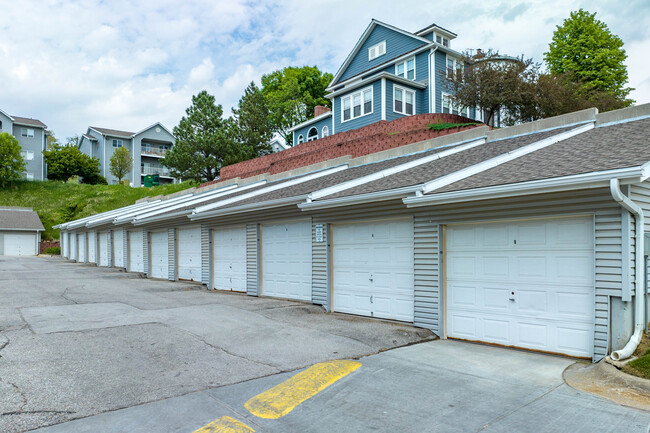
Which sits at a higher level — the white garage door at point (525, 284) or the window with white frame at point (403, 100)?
the window with white frame at point (403, 100)

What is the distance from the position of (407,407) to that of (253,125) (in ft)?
114

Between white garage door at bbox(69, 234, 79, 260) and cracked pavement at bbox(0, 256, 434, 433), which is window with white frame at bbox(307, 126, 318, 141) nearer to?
white garage door at bbox(69, 234, 79, 260)

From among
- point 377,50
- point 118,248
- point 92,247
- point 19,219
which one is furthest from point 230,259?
point 19,219

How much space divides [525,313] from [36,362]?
6886mm

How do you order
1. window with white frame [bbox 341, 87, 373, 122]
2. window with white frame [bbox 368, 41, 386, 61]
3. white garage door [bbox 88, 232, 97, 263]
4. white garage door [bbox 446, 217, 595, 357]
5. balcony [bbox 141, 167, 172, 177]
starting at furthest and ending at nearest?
balcony [bbox 141, 167, 172, 177] → window with white frame [bbox 368, 41, 386, 61] → white garage door [bbox 88, 232, 97, 263] → window with white frame [bbox 341, 87, 373, 122] → white garage door [bbox 446, 217, 595, 357]

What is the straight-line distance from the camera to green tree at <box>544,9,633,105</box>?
27.9m

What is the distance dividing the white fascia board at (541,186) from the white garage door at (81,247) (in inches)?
1123

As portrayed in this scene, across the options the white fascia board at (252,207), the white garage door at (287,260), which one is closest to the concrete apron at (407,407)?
the white fascia board at (252,207)

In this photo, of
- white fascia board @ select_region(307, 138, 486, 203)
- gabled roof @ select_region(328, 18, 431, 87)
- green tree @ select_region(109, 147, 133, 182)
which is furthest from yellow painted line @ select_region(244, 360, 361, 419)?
green tree @ select_region(109, 147, 133, 182)

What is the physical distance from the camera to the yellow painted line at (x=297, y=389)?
4.48 metres

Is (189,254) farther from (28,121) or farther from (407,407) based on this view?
(28,121)

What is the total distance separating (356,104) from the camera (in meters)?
25.9

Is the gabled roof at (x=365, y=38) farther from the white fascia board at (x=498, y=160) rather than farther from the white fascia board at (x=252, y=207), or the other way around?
the white fascia board at (x=252, y=207)

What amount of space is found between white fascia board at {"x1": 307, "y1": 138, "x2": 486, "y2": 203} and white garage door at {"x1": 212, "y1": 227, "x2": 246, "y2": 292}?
175 inches
